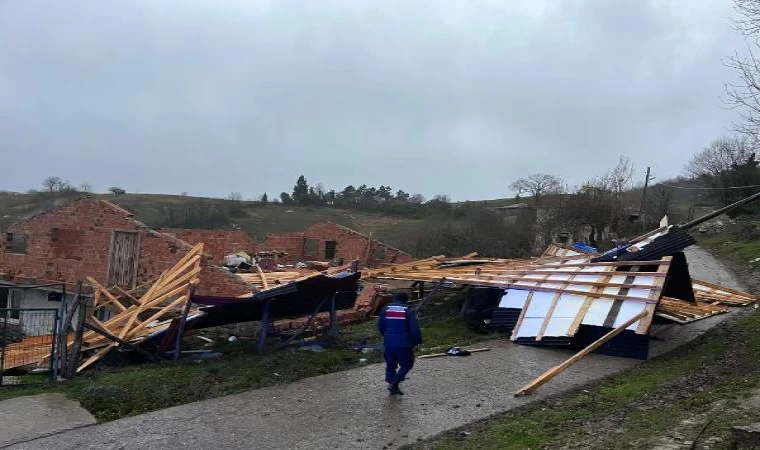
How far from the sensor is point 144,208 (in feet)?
192

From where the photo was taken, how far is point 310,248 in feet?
90.4

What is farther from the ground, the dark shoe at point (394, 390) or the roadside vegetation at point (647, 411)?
the roadside vegetation at point (647, 411)

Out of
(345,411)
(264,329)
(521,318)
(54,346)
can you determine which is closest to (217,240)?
(264,329)

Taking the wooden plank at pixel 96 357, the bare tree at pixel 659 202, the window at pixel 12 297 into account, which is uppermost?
the bare tree at pixel 659 202

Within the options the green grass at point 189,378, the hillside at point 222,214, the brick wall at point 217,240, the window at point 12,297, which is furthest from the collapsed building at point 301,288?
the hillside at point 222,214

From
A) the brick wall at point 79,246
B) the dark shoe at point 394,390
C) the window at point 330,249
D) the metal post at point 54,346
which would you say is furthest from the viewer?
the window at point 330,249

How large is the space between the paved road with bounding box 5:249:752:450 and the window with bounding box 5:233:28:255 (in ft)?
43.4

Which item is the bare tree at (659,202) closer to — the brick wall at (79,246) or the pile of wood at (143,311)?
the brick wall at (79,246)

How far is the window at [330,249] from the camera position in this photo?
26.4 m

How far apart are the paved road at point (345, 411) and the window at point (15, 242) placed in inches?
521

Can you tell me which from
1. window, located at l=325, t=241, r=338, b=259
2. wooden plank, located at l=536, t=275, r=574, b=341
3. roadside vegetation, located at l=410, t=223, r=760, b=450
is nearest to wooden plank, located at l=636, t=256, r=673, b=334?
roadside vegetation, located at l=410, t=223, r=760, b=450

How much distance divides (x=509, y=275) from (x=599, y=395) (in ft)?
21.9

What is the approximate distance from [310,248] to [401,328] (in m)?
19.7

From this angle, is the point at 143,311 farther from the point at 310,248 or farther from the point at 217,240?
the point at 310,248
